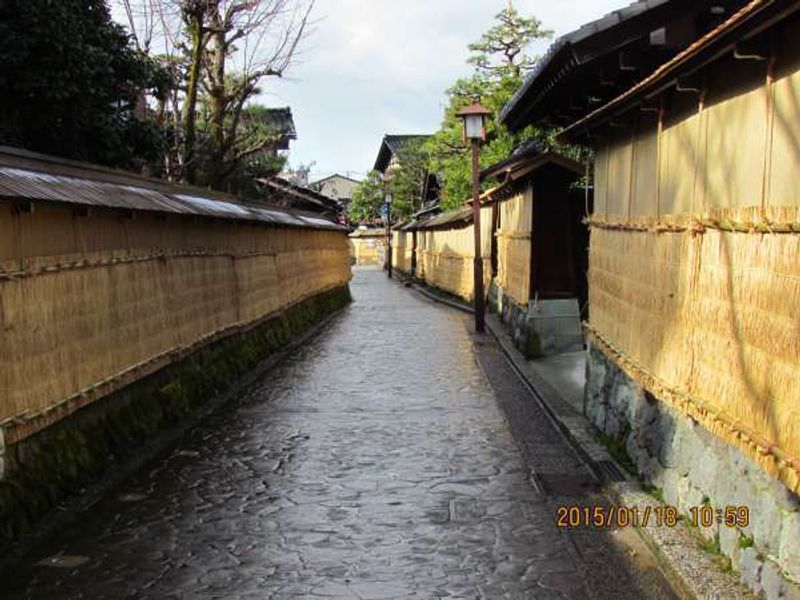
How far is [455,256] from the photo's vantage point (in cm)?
3772

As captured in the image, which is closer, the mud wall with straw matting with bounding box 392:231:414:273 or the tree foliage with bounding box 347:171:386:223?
the mud wall with straw matting with bounding box 392:231:414:273

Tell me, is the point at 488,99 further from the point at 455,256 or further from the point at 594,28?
the point at 594,28

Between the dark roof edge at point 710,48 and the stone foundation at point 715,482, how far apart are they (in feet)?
9.02

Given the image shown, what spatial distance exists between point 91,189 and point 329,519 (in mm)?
4535

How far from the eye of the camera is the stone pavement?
20.8ft

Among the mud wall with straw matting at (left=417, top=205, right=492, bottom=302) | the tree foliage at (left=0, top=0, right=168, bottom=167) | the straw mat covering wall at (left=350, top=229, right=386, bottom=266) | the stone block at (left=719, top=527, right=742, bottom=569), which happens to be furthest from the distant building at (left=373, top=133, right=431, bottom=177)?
the stone block at (left=719, top=527, right=742, bottom=569)

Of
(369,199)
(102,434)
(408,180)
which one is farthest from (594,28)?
(369,199)

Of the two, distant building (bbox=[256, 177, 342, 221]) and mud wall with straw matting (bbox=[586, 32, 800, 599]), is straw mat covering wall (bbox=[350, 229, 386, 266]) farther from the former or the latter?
mud wall with straw matting (bbox=[586, 32, 800, 599])

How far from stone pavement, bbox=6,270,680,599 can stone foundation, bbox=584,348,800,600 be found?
0.79 m

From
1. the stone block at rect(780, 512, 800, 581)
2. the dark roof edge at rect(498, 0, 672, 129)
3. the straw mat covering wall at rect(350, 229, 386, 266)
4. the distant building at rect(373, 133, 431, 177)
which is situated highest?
the distant building at rect(373, 133, 431, 177)

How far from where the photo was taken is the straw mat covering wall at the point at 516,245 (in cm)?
1900

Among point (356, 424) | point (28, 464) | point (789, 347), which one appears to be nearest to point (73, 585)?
point (28, 464)

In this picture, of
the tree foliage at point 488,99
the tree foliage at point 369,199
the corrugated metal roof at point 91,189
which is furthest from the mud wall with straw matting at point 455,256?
the tree foliage at point 369,199

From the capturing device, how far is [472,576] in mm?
6473
